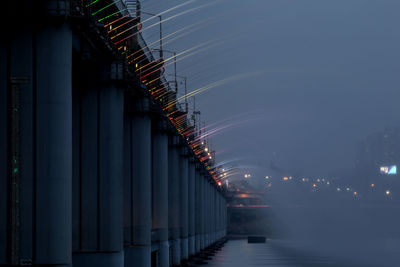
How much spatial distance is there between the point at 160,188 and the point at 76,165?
26554mm

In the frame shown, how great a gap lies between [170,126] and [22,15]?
47.1 meters

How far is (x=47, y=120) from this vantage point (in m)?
29.2

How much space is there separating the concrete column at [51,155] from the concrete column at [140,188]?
83.1 ft

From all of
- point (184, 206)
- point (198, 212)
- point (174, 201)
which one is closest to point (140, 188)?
point (174, 201)

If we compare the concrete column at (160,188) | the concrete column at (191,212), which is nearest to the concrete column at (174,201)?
the concrete column at (160,188)

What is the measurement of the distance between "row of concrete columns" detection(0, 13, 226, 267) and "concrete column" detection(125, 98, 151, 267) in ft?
0.24

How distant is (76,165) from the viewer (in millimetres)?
43406

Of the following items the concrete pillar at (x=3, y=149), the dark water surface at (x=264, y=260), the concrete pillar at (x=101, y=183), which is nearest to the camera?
the concrete pillar at (x=3, y=149)

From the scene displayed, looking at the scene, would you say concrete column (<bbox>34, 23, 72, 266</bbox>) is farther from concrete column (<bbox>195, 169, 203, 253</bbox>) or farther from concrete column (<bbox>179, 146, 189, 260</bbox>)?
concrete column (<bbox>195, 169, 203, 253</bbox>)

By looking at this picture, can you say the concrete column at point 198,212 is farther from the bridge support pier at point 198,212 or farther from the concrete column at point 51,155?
the concrete column at point 51,155

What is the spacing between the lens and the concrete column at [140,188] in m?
54.7

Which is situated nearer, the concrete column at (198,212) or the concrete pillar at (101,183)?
the concrete pillar at (101,183)

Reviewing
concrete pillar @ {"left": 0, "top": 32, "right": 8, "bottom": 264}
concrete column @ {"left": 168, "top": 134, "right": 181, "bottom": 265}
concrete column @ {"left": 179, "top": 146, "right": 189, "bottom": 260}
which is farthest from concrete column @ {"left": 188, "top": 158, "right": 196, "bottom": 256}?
concrete pillar @ {"left": 0, "top": 32, "right": 8, "bottom": 264}

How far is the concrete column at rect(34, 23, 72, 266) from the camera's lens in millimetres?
29047
